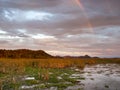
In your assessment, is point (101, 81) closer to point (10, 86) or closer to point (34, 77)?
point (34, 77)

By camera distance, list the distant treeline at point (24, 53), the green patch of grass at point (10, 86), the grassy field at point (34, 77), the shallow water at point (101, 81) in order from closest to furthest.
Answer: the green patch of grass at point (10, 86) < the grassy field at point (34, 77) < the shallow water at point (101, 81) < the distant treeline at point (24, 53)

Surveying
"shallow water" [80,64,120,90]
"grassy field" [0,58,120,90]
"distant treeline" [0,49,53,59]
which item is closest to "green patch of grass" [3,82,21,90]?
"grassy field" [0,58,120,90]

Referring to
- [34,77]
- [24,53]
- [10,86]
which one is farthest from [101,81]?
[24,53]

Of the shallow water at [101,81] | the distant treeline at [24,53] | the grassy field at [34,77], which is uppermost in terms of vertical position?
the distant treeline at [24,53]

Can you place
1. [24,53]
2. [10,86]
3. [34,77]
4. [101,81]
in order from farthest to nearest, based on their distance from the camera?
[24,53]
[34,77]
[101,81]
[10,86]

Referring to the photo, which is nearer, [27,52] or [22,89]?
[22,89]

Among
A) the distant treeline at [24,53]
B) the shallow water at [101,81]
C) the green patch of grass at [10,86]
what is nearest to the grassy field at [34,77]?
the green patch of grass at [10,86]

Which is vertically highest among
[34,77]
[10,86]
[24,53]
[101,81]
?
[24,53]

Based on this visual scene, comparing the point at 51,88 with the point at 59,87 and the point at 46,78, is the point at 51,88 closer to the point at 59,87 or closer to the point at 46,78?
the point at 59,87

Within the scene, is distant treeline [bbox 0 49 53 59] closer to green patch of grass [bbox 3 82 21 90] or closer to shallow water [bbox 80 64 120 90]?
shallow water [bbox 80 64 120 90]

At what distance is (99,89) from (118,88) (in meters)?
2.05

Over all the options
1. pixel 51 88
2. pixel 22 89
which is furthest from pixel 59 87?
pixel 22 89

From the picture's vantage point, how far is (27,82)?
75.6 ft

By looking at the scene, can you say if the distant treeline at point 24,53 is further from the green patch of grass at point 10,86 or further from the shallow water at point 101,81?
the green patch of grass at point 10,86
